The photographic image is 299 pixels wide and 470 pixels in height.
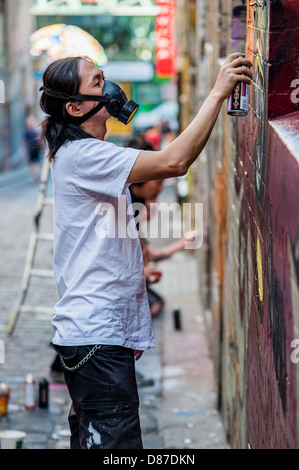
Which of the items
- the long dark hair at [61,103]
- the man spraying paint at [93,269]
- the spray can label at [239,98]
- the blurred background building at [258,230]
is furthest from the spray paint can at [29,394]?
the spray can label at [239,98]

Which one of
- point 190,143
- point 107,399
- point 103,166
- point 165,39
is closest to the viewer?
point 190,143

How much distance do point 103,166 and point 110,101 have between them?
0.35 m

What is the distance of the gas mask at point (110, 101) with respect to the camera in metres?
3.33

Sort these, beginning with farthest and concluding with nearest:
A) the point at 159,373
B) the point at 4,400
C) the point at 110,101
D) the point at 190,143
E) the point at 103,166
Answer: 1. the point at 159,373
2. the point at 4,400
3. the point at 110,101
4. the point at 103,166
5. the point at 190,143

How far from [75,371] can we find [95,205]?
25.1 inches

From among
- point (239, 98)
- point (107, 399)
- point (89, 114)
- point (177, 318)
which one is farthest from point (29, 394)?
point (239, 98)

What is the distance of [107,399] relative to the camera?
3.23m

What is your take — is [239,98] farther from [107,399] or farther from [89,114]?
[107,399]

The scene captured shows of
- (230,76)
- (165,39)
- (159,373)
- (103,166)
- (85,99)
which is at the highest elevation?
(230,76)

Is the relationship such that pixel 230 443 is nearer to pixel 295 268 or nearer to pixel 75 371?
pixel 75 371

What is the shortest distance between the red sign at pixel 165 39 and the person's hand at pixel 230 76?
2248 cm

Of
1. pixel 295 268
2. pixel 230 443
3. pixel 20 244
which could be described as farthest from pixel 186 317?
pixel 295 268

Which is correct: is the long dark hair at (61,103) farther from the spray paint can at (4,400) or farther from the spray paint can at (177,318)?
the spray paint can at (177,318)

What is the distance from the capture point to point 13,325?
26.9ft
